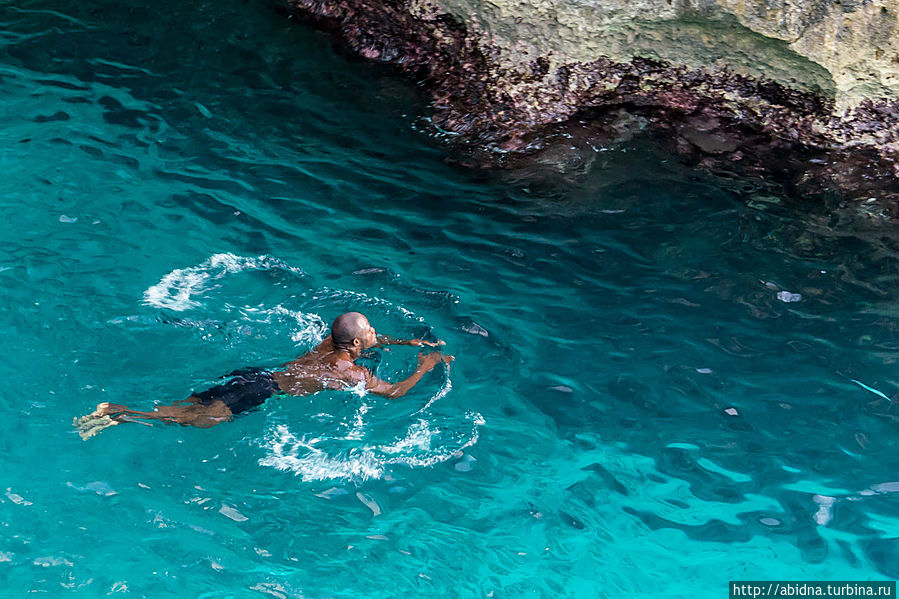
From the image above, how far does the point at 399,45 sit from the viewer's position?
1069 centimetres

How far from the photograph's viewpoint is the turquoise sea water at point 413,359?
17.4ft

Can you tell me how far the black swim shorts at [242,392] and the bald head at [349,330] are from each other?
569mm

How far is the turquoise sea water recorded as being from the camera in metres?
5.30

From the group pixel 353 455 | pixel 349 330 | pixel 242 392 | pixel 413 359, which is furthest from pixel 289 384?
pixel 413 359

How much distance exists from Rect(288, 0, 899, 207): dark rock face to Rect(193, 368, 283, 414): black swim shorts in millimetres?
4349

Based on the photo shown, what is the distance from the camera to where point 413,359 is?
6.58 metres

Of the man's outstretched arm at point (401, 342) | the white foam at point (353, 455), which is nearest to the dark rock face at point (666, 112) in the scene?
the man's outstretched arm at point (401, 342)

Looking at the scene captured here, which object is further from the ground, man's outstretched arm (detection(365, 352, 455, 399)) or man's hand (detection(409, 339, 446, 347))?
man's hand (detection(409, 339, 446, 347))

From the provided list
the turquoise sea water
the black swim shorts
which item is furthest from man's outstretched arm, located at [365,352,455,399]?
the black swim shorts

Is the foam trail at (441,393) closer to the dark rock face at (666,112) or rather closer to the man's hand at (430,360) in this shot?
the man's hand at (430,360)

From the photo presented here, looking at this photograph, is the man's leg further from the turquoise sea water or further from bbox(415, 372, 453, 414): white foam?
bbox(415, 372, 453, 414): white foam

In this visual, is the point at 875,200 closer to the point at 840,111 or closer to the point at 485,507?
the point at 840,111

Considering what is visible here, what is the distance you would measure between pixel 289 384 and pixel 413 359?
1.10 metres

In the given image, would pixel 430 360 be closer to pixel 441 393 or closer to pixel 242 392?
pixel 441 393
